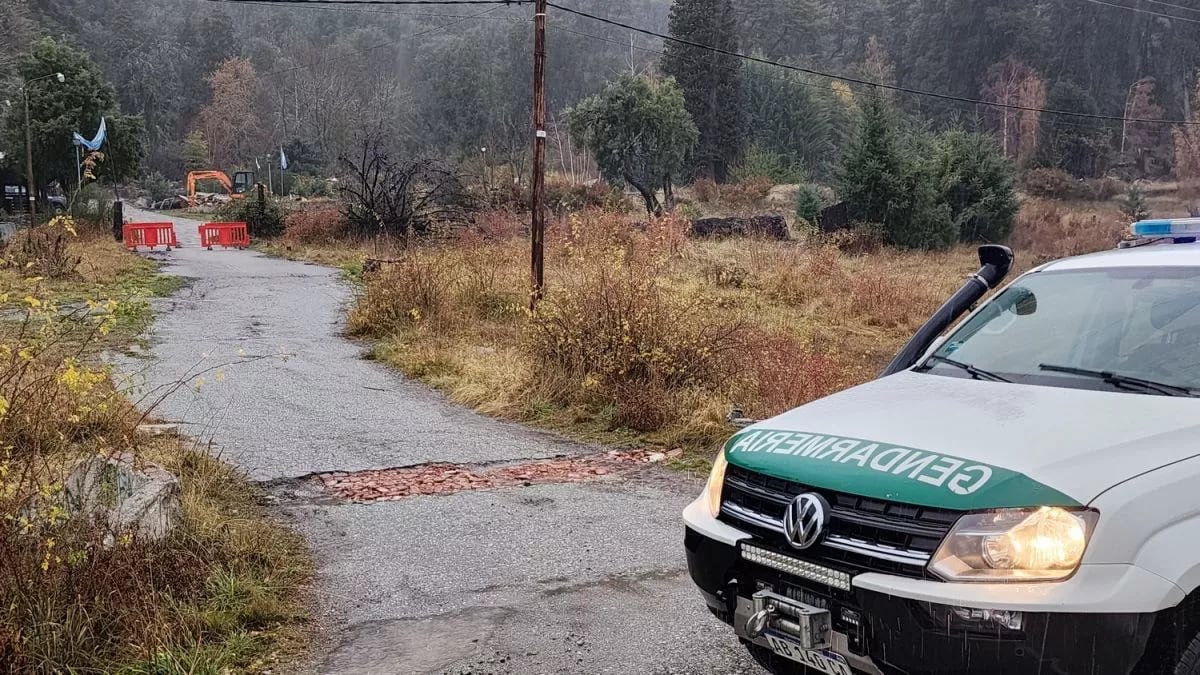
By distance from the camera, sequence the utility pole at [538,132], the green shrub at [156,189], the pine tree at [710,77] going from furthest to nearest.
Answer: the green shrub at [156,189] → the pine tree at [710,77] → the utility pole at [538,132]

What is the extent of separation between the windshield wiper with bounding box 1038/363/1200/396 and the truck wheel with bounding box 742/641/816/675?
4.72 feet

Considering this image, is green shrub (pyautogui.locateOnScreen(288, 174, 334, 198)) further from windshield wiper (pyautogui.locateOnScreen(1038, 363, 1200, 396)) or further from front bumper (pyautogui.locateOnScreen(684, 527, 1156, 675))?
front bumper (pyautogui.locateOnScreen(684, 527, 1156, 675))

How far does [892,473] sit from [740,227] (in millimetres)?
25071

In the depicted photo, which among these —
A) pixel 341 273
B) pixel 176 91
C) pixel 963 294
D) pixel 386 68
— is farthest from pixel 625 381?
pixel 386 68

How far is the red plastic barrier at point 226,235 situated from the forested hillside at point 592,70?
1935cm

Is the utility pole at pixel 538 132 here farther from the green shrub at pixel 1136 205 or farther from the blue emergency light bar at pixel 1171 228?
the green shrub at pixel 1136 205

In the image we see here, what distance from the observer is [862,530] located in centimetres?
270

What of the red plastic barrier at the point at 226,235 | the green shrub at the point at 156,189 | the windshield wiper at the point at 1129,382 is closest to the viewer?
the windshield wiper at the point at 1129,382

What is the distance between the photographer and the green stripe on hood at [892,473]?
251 cm

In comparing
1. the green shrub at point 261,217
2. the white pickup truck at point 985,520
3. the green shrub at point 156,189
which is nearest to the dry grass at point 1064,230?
the green shrub at point 261,217

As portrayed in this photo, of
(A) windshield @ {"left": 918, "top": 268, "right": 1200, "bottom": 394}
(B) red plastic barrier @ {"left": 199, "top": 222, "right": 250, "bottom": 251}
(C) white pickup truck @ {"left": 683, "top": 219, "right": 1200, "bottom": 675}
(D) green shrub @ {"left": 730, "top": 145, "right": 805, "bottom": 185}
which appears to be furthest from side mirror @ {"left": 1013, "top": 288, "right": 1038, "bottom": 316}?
(D) green shrub @ {"left": 730, "top": 145, "right": 805, "bottom": 185}

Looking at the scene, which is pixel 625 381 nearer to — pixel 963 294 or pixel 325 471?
pixel 325 471

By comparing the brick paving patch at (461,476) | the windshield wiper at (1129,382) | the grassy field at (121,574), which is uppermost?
the windshield wiper at (1129,382)

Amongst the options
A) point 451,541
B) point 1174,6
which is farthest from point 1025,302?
point 1174,6
